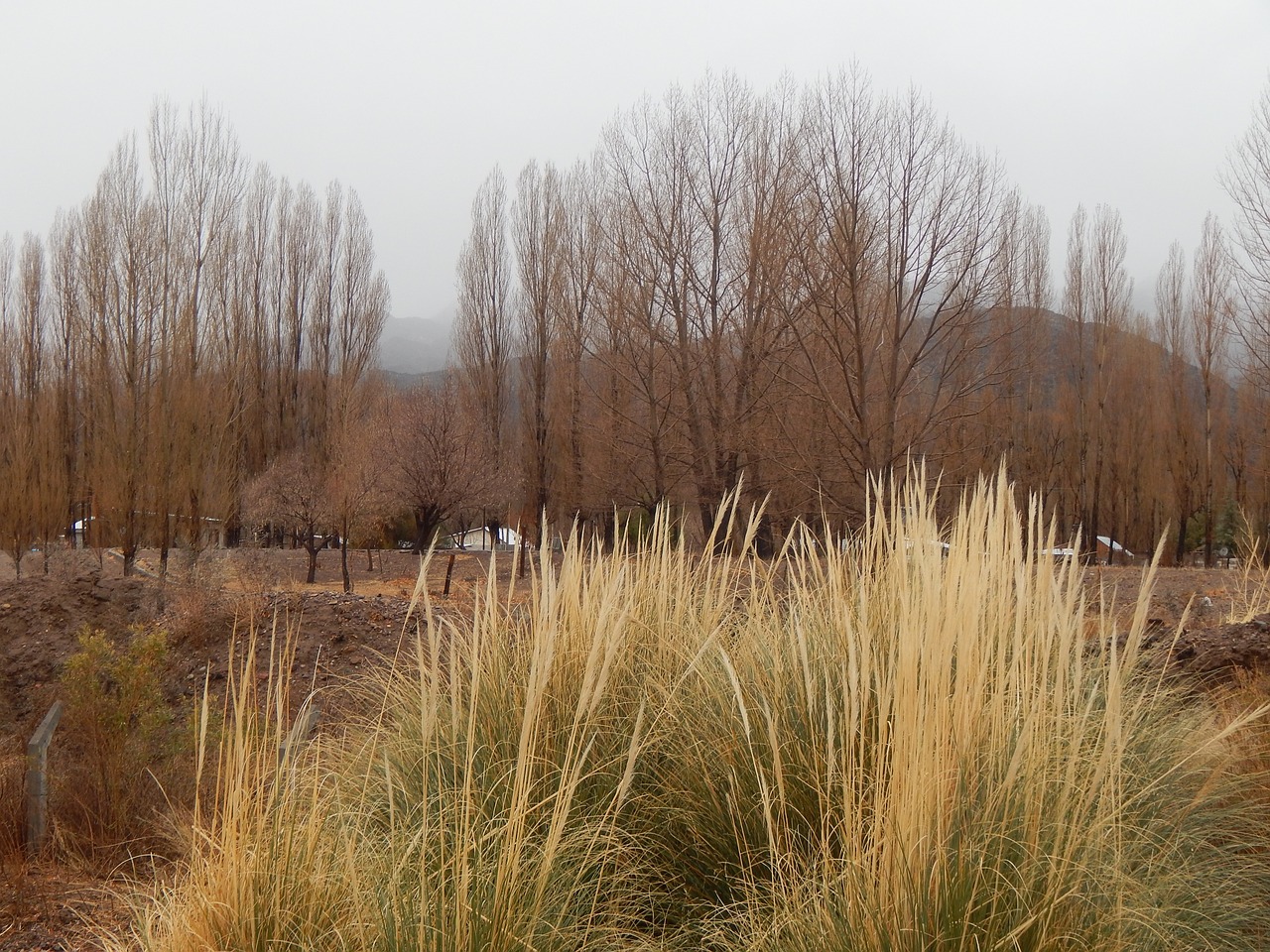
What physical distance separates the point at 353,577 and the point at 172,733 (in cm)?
1613

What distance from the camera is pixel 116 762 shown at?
4.44 metres

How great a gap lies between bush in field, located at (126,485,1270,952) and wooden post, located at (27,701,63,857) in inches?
Result: 83.8

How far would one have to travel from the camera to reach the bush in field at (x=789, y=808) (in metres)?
1.62

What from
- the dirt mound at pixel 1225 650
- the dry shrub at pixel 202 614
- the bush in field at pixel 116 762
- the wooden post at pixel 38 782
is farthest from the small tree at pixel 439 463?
the dirt mound at pixel 1225 650

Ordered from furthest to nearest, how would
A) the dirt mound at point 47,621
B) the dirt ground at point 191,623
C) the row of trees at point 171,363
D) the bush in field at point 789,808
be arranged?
the row of trees at point 171,363, the dirt mound at point 47,621, the dirt ground at point 191,623, the bush in field at point 789,808

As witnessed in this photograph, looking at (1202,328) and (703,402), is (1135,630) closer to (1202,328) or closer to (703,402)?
(703,402)

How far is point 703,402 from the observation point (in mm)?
18141

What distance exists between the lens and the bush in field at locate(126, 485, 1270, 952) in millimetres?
1623

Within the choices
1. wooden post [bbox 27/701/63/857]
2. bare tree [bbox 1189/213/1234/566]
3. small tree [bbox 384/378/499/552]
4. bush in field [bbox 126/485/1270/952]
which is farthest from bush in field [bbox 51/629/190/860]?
bare tree [bbox 1189/213/1234/566]

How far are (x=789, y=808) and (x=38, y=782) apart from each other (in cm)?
369

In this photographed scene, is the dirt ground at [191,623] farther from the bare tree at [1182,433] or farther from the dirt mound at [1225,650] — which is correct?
the bare tree at [1182,433]

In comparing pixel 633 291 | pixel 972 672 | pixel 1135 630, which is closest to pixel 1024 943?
pixel 972 672

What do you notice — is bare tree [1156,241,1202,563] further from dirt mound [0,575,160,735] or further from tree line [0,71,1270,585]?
dirt mound [0,575,160,735]

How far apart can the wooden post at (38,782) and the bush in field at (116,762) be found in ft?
0.33
